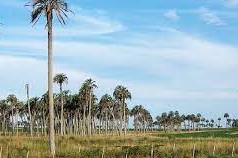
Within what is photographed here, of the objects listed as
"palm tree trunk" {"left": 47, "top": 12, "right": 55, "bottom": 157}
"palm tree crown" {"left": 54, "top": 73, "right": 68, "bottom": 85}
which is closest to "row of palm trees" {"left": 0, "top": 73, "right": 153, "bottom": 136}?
"palm tree crown" {"left": 54, "top": 73, "right": 68, "bottom": 85}

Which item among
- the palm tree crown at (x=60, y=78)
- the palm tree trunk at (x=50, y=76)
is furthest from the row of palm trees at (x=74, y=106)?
the palm tree trunk at (x=50, y=76)

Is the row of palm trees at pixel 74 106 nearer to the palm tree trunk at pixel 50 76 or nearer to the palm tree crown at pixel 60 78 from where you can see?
the palm tree crown at pixel 60 78

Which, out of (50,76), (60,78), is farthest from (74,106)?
(50,76)

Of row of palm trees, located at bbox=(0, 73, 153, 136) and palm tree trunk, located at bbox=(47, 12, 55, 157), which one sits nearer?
palm tree trunk, located at bbox=(47, 12, 55, 157)

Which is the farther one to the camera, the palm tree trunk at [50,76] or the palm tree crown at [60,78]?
the palm tree crown at [60,78]

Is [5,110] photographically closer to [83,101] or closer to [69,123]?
[69,123]

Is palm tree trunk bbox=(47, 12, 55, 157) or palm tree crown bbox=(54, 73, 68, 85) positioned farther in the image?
palm tree crown bbox=(54, 73, 68, 85)

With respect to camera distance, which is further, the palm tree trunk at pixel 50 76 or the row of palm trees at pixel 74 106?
the row of palm trees at pixel 74 106

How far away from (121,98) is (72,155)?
304 ft

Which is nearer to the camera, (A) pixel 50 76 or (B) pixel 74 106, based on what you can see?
(A) pixel 50 76

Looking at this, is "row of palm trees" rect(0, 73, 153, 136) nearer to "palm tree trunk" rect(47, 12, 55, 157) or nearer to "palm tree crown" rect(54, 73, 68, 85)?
"palm tree crown" rect(54, 73, 68, 85)

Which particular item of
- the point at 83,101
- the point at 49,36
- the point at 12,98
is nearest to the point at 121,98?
the point at 83,101

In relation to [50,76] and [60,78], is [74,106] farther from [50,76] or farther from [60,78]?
[50,76]

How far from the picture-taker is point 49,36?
44.1 m
